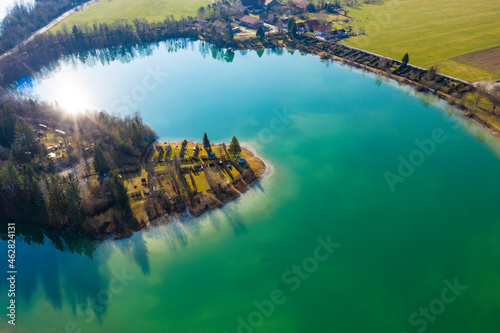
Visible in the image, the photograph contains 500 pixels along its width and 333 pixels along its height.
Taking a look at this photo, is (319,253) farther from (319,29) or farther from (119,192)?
(319,29)

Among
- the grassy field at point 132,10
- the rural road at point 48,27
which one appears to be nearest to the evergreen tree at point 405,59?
the grassy field at point 132,10

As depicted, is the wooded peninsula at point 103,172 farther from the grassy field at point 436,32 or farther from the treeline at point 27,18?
the grassy field at point 436,32

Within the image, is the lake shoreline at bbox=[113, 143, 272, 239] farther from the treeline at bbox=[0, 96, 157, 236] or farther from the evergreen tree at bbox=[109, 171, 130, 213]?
the evergreen tree at bbox=[109, 171, 130, 213]

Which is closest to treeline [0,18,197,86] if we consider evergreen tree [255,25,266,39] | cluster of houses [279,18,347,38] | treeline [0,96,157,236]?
evergreen tree [255,25,266,39]

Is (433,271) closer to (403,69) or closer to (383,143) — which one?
(383,143)

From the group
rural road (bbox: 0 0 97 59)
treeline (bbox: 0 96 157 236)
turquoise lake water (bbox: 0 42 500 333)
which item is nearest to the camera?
turquoise lake water (bbox: 0 42 500 333)
